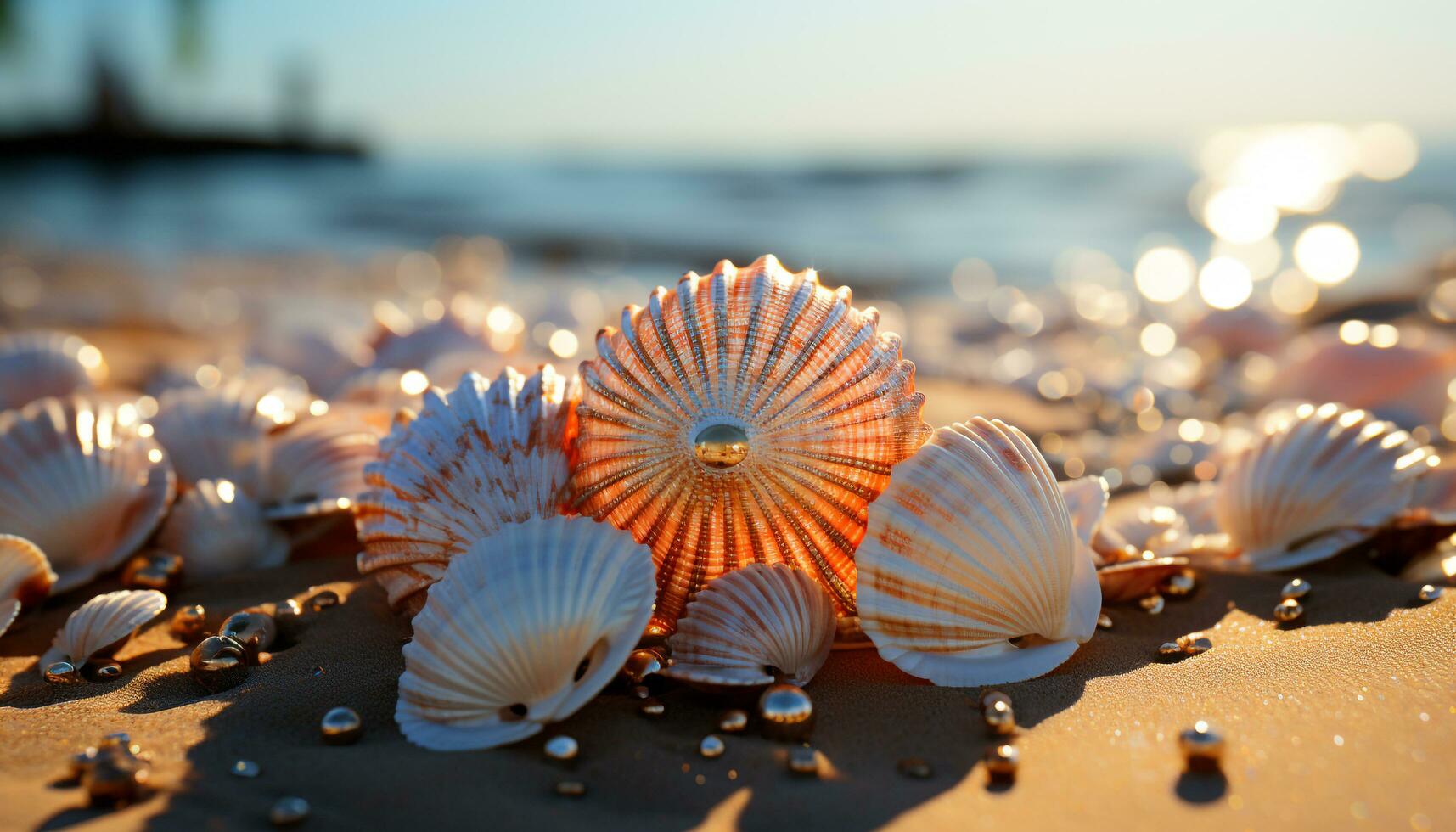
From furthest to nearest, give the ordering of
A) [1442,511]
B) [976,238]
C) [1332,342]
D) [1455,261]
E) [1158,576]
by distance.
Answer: [976,238], [1455,261], [1332,342], [1442,511], [1158,576]

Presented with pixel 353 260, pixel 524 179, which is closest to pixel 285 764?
pixel 353 260

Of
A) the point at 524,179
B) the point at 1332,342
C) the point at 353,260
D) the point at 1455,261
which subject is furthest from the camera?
the point at 524,179

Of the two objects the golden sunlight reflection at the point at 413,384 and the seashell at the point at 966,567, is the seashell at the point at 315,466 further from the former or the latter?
the seashell at the point at 966,567

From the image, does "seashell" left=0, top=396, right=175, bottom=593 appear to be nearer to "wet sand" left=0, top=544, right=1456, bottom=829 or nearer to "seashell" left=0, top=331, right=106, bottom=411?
"wet sand" left=0, top=544, right=1456, bottom=829

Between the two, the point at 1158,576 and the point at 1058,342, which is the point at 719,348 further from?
the point at 1058,342

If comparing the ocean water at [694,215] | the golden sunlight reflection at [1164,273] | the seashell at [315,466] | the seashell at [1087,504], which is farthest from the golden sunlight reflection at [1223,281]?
the seashell at [315,466]
